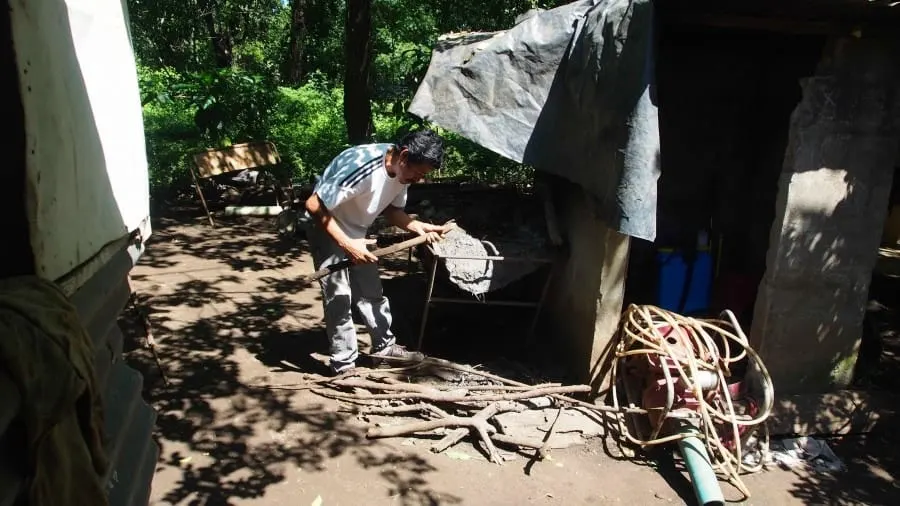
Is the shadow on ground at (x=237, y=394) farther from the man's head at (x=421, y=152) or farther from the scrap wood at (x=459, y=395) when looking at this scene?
the man's head at (x=421, y=152)

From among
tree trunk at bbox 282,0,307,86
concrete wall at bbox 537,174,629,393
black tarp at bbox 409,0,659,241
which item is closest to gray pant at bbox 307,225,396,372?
black tarp at bbox 409,0,659,241

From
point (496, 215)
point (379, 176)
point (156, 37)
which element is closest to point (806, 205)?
point (496, 215)

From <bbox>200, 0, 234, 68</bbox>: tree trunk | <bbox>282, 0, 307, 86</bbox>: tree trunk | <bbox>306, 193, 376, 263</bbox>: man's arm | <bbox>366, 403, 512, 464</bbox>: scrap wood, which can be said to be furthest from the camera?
<bbox>282, 0, 307, 86</bbox>: tree trunk

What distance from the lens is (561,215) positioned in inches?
226

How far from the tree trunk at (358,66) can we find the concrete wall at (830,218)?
600cm

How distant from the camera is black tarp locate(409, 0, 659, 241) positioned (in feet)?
13.0

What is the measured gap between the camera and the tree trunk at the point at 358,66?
8.73 meters

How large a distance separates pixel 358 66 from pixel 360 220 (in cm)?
483

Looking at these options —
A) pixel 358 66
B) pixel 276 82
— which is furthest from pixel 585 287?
pixel 276 82

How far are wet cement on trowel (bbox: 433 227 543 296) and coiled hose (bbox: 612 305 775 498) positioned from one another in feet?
3.39

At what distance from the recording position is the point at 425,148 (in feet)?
13.9

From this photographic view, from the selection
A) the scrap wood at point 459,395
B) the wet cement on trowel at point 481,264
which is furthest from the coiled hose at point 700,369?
the wet cement on trowel at point 481,264

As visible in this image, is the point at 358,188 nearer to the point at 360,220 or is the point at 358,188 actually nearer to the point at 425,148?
the point at 360,220

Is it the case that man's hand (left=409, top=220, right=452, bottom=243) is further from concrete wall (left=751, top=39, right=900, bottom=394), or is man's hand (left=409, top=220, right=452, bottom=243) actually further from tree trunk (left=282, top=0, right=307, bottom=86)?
tree trunk (left=282, top=0, right=307, bottom=86)
